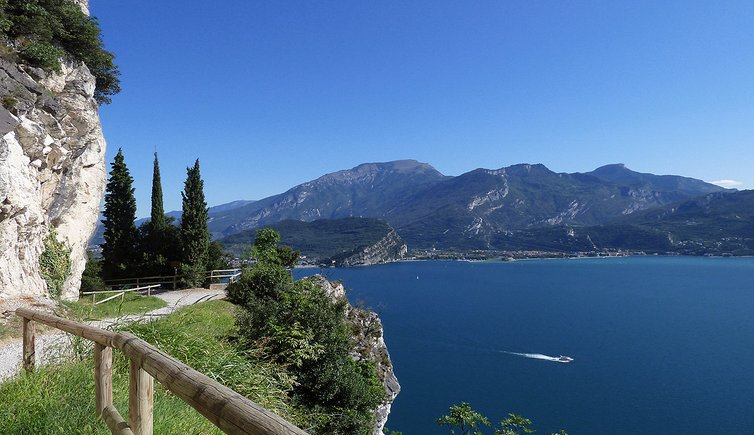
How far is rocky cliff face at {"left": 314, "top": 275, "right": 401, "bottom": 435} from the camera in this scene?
25188mm

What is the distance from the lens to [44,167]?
20984mm

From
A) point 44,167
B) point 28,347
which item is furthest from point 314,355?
point 44,167

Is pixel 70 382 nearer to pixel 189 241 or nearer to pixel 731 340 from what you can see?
pixel 189 241

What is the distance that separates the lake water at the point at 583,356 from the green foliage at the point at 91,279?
21.5 meters

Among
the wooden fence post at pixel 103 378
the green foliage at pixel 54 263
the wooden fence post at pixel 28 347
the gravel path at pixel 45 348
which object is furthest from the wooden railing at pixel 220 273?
the wooden fence post at pixel 103 378

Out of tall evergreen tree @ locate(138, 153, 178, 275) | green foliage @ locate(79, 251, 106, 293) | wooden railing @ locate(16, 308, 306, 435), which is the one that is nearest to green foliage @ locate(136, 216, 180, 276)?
tall evergreen tree @ locate(138, 153, 178, 275)

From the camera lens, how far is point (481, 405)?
162ft

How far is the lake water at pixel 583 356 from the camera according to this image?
153 feet

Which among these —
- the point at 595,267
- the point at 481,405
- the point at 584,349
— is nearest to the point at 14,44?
the point at 481,405

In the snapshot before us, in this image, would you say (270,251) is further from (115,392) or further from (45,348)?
(115,392)

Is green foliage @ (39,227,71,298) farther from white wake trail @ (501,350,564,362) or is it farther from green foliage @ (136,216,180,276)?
white wake trail @ (501,350,564,362)

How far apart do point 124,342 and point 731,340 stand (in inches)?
3724

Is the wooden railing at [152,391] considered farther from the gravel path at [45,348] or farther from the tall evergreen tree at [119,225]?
the tall evergreen tree at [119,225]

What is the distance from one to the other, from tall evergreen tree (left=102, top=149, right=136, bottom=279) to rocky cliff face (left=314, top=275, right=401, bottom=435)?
61.1 feet
